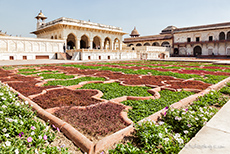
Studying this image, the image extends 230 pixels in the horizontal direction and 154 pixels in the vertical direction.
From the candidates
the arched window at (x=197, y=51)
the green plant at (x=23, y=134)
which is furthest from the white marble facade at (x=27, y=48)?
the arched window at (x=197, y=51)

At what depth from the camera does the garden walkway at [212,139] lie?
1.60m

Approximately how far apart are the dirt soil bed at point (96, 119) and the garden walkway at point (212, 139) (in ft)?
2.90

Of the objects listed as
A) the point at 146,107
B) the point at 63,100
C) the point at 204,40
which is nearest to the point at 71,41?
the point at 204,40

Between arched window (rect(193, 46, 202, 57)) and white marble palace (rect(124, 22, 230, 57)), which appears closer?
white marble palace (rect(124, 22, 230, 57))

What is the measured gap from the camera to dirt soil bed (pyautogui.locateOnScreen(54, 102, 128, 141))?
6.91ft

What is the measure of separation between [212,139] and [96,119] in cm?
148

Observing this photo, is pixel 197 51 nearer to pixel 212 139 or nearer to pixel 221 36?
pixel 221 36

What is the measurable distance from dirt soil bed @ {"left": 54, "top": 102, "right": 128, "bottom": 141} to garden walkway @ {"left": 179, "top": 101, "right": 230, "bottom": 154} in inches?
34.8

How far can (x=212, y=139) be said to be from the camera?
1811 mm

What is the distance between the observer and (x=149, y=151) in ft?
5.62

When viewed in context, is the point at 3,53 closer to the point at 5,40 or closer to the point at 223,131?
the point at 5,40

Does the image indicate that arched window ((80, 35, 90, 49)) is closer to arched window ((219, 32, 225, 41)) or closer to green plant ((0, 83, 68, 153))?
arched window ((219, 32, 225, 41))

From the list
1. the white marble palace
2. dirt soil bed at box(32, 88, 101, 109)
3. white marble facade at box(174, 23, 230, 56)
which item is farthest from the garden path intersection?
white marble facade at box(174, 23, 230, 56)

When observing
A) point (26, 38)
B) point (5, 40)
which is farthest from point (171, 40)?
point (5, 40)
